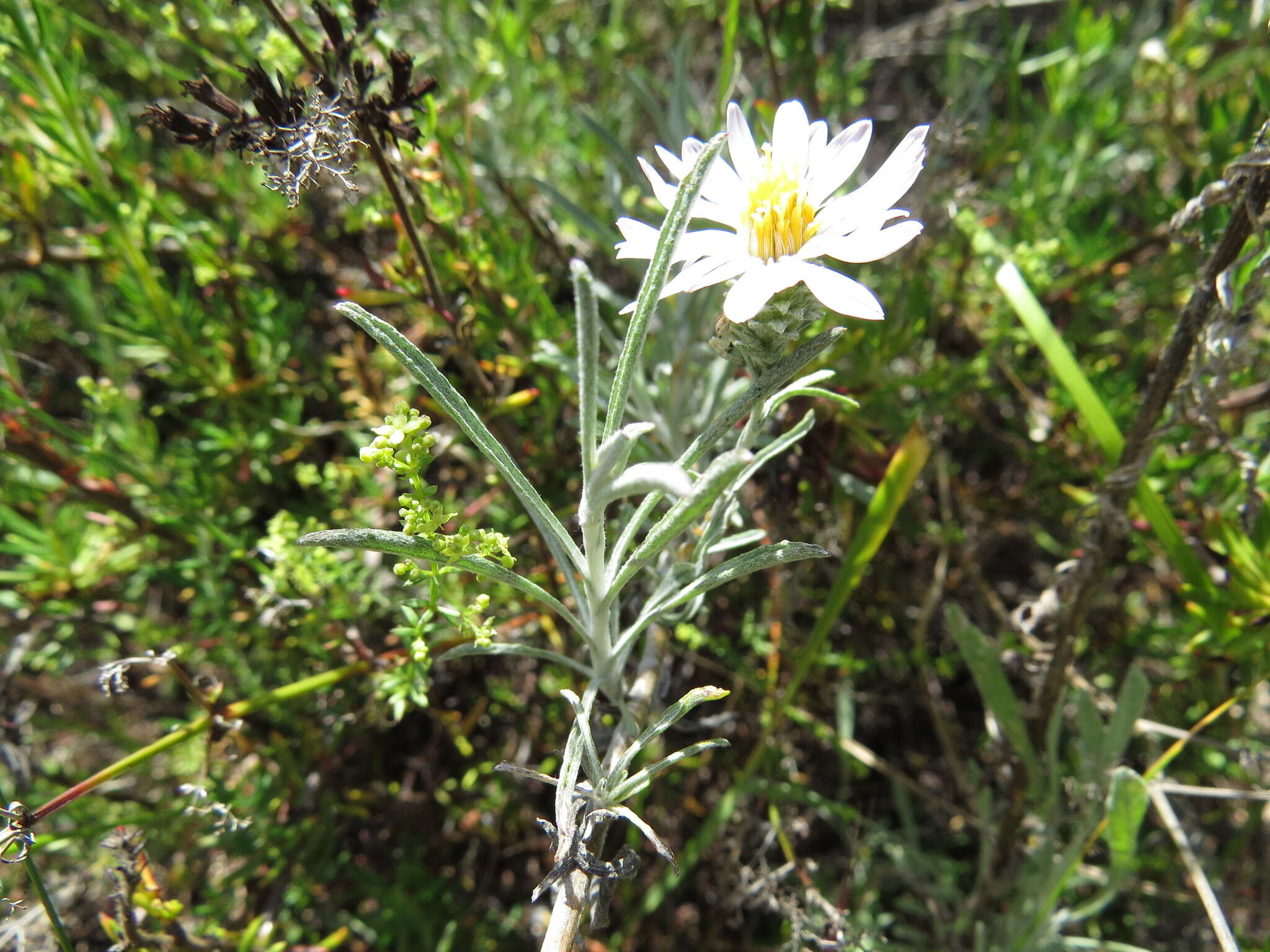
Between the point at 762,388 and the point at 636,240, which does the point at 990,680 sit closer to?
the point at 762,388

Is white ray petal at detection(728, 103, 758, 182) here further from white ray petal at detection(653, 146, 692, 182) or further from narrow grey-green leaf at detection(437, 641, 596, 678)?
narrow grey-green leaf at detection(437, 641, 596, 678)

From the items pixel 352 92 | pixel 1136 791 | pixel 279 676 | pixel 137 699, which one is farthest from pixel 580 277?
pixel 137 699

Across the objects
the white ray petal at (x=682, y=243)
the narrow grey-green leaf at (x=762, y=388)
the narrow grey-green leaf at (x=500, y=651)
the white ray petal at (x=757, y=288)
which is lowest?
the narrow grey-green leaf at (x=500, y=651)

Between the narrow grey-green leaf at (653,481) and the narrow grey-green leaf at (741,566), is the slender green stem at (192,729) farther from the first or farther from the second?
the narrow grey-green leaf at (653,481)

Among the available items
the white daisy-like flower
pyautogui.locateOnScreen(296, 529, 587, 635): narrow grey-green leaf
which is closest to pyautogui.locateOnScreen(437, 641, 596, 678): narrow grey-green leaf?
pyautogui.locateOnScreen(296, 529, 587, 635): narrow grey-green leaf

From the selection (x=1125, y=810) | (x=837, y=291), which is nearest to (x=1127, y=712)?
(x=1125, y=810)

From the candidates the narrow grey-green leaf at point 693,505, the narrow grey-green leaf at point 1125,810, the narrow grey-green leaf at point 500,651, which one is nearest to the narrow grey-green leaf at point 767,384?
the narrow grey-green leaf at point 693,505

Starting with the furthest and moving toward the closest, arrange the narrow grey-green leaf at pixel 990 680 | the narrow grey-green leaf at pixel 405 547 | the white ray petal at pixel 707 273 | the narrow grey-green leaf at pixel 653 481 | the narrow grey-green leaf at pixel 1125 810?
the narrow grey-green leaf at pixel 990 680 → the narrow grey-green leaf at pixel 1125 810 → the white ray petal at pixel 707 273 → the narrow grey-green leaf at pixel 405 547 → the narrow grey-green leaf at pixel 653 481

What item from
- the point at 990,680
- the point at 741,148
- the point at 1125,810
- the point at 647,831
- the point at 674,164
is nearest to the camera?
the point at 647,831
